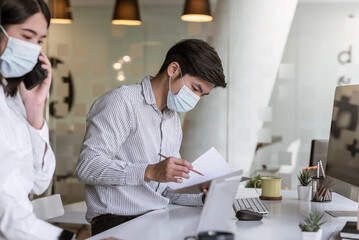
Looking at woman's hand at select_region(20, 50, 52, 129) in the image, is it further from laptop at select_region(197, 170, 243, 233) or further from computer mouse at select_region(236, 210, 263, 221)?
computer mouse at select_region(236, 210, 263, 221)

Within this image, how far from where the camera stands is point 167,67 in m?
2.72

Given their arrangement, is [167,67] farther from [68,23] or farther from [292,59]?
[68,23]

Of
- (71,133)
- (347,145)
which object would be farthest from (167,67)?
(71,133)

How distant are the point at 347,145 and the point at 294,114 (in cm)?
333

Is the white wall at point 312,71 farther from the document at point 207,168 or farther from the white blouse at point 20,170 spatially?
the white blouse at point 20,170

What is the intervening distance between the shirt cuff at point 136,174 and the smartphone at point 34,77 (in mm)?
689

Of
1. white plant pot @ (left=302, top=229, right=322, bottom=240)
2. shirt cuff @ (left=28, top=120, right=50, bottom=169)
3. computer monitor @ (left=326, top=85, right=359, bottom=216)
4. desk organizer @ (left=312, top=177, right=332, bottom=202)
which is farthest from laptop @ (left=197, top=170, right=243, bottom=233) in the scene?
desk organizer @ (left=312, top=177, right=332, bottom=202)

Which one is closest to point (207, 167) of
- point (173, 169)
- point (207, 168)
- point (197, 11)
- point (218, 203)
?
point (207, 168)

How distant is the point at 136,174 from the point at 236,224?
48 cm

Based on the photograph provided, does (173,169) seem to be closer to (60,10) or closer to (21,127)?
(21,127)

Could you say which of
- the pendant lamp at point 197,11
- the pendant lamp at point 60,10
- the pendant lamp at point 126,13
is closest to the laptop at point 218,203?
the pendant lamp at point 197,11

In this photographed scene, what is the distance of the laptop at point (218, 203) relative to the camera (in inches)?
59.6

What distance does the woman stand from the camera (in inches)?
64.5

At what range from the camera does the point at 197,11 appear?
5.90 meters
